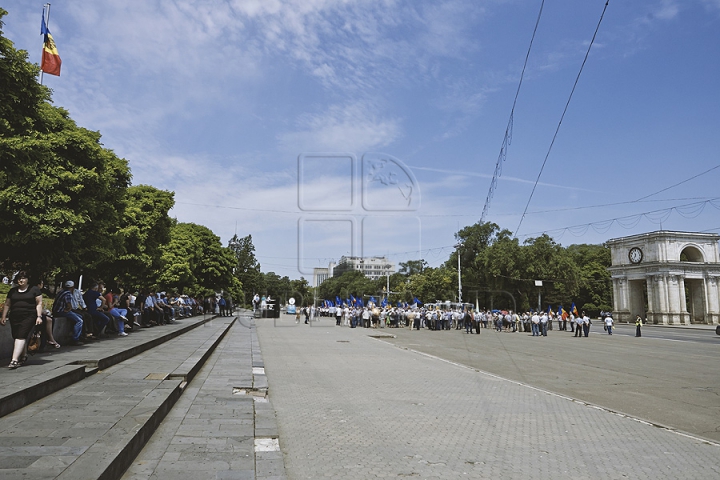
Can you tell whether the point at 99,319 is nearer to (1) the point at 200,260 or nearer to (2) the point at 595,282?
(1) the point at 200,260

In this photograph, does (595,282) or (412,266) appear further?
(412,266)

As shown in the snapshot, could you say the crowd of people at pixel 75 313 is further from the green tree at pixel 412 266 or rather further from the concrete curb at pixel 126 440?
the green tree at pixel 412 266

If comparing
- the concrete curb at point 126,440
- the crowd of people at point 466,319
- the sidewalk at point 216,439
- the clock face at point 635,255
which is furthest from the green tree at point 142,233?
the clock face at point 635,255

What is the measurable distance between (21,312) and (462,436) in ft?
24.2

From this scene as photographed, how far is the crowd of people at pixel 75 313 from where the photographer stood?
8828mm

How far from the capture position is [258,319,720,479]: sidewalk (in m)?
5.52

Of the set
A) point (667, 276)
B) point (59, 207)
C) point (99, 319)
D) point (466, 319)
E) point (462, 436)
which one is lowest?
point (462, 436)

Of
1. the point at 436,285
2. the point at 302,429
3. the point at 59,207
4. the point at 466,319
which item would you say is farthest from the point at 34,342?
the point at 436,285

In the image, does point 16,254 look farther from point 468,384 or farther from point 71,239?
point 468,384

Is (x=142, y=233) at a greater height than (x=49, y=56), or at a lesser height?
lesser

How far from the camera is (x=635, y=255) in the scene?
2532 inches

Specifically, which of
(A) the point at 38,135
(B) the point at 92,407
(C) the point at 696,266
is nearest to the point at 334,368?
(B) the point at 92,407

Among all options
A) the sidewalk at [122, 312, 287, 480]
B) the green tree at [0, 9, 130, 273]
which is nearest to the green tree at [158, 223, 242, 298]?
the green tree at [0, 9, 130, 273]

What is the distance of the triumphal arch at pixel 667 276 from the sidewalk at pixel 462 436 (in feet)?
189
